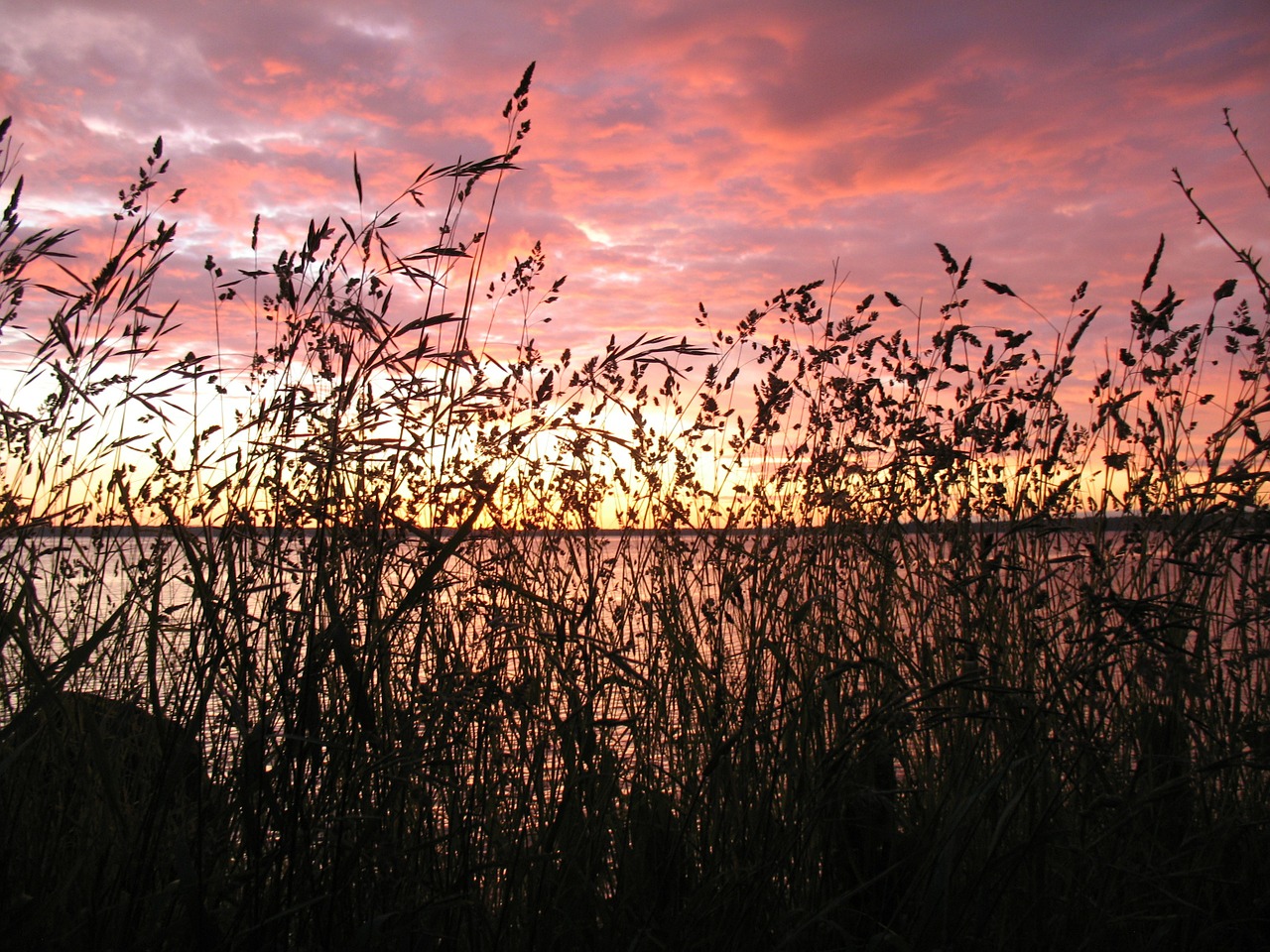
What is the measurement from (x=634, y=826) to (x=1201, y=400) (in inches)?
111

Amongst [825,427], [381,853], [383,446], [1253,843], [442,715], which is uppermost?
[825,427]

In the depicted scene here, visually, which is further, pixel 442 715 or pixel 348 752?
pixel 442 715

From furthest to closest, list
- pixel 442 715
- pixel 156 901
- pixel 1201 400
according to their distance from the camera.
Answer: pixel 1201 400 < pixel 442 715 < pixel 156 901

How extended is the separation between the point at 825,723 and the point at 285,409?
153 cm

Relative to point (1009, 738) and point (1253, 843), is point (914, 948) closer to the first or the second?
point (1009, 738)

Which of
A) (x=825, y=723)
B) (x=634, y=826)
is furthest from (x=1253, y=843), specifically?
(x=634, y=826)

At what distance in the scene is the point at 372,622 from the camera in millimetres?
1397

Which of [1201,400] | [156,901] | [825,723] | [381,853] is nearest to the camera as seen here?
[156,901]

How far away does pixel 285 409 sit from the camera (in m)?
1.75

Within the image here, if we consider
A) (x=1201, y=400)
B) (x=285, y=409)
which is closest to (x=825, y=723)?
(x=285, y=409)

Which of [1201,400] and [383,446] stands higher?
[1201,400]

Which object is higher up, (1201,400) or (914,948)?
(1201,400)

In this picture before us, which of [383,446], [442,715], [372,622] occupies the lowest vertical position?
[442,715]

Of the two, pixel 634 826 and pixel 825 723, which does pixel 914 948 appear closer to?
pixel 634 826
